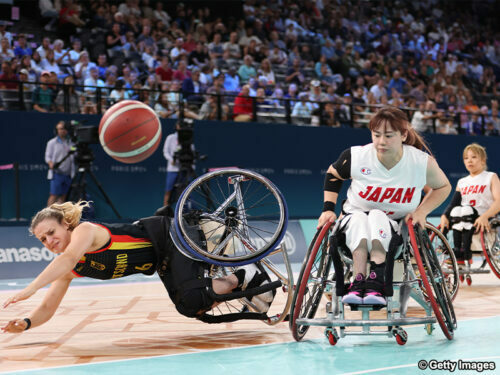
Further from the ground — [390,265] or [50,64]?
[50,64]

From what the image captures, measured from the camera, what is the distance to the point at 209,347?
14.6 feet

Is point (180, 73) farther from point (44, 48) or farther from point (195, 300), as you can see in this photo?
point (195, 300)

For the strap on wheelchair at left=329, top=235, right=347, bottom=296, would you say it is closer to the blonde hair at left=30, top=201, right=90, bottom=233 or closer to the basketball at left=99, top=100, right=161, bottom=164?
the blonde hair at left=30, top=201, right=90, bottom=233

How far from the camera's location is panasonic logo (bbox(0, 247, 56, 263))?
8922 millimetres

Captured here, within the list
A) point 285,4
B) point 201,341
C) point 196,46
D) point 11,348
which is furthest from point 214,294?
point 285,4

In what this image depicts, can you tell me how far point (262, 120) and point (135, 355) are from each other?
9849 mm

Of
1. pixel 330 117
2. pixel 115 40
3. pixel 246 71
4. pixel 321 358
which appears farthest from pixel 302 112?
pixel 321 358

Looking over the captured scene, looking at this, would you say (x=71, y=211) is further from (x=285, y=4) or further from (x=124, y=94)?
(x=285, y=4)

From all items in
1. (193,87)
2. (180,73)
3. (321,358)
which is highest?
(180,73)

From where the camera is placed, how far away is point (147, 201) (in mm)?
12875

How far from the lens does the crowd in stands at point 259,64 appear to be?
40.2ft

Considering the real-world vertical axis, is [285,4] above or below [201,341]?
above

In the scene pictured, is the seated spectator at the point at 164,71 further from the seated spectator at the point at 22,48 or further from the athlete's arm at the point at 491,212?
the athlete's arm at the point at 491,212

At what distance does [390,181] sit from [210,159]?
29.3 ft
